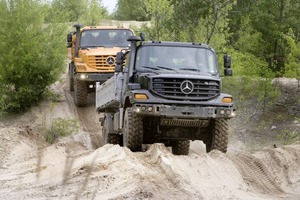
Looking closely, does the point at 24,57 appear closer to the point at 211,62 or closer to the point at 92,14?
the point at 211,62

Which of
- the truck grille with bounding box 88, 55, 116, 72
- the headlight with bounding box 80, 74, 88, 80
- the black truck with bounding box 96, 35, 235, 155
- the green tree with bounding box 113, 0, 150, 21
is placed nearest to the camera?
the black truck with bounding box 96, 35, 235, 155

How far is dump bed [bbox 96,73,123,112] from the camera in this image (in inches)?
524

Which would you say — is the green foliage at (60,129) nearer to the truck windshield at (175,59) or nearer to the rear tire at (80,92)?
the rear tire at (80,92)

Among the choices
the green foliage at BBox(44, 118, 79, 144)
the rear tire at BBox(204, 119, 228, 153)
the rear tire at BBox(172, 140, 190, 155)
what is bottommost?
the green foliage at BBox(44, 118, 79, 144)

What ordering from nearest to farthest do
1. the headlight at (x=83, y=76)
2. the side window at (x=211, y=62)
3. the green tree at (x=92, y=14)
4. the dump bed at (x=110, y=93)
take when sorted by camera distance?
1. the side window at (x=211, y=62)
2. the dump bed at (x=110, y=93)
3. the headlight at (x=83, y=76)
4. the green tree at (x=92, y=14)

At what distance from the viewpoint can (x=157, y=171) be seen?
31.3ft

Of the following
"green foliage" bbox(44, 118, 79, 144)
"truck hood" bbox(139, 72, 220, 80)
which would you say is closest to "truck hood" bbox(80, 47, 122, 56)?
"green foliage" bbox(44, 118, 79, 144)

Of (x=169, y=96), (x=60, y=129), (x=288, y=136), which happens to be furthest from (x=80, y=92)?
(x=169, y=96)

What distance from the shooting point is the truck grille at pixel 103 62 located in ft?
65.7

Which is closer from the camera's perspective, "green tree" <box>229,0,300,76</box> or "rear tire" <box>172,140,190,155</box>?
"rear tire" <box>172,140,190,155</box>

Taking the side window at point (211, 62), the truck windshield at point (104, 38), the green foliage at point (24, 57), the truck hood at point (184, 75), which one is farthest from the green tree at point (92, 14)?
the truck hood at point (184, 75)

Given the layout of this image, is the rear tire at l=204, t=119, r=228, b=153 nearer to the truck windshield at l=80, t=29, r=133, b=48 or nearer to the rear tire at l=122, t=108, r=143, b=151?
the rear tire at l=122, t=108, r=143, b=151

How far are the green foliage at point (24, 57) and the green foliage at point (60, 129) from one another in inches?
158

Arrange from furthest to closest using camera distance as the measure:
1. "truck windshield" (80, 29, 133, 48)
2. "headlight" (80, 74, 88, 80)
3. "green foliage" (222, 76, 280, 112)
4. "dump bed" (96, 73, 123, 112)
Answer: "green foliage" (222, 76, 280, 112) → "truck windshield" (80, 29, 133, 48) → "headlight" (80, 74, 88, 80) → "dump bed" (96, 73, 123, 112)
